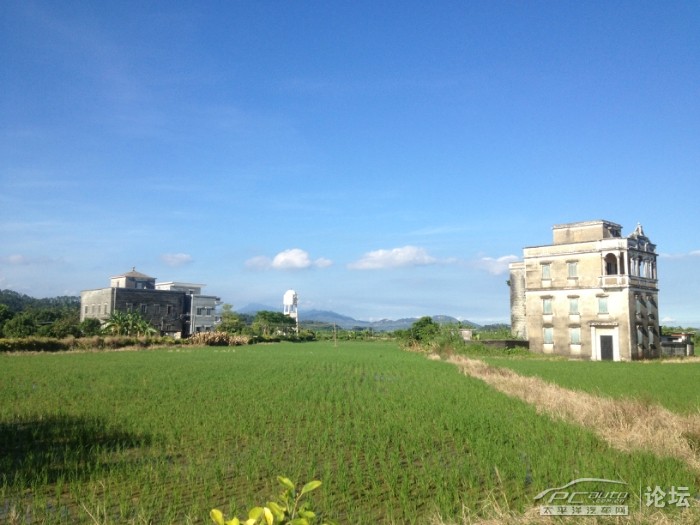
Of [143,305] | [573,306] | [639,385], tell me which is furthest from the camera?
[143,305]

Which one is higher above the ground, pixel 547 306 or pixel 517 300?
pixel 517 300

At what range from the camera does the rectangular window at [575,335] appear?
36.3 m

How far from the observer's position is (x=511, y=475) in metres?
7.50

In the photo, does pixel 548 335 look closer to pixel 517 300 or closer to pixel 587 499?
pixel 517 300

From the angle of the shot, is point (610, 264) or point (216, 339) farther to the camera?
point (216, 339)

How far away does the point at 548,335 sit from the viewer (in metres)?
37.7

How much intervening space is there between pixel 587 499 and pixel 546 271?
34.0 meters

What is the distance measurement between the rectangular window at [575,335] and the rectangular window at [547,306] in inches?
70.8

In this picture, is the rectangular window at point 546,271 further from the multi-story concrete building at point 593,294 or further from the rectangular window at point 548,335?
the rectangular window at point 548,335

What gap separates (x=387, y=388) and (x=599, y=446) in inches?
367

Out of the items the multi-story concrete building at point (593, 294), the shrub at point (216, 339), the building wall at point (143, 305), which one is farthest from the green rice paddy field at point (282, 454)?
the building wall at point (143, 305)

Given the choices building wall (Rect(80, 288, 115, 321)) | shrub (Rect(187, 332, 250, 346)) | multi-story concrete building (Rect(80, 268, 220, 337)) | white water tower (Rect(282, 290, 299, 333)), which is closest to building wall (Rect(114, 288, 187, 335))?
multi-story concrete building (Rect(80, 268, 220, 337))

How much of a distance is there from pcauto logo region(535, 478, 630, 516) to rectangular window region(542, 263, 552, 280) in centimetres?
3294

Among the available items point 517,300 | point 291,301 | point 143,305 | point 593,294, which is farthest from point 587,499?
point 291,301
